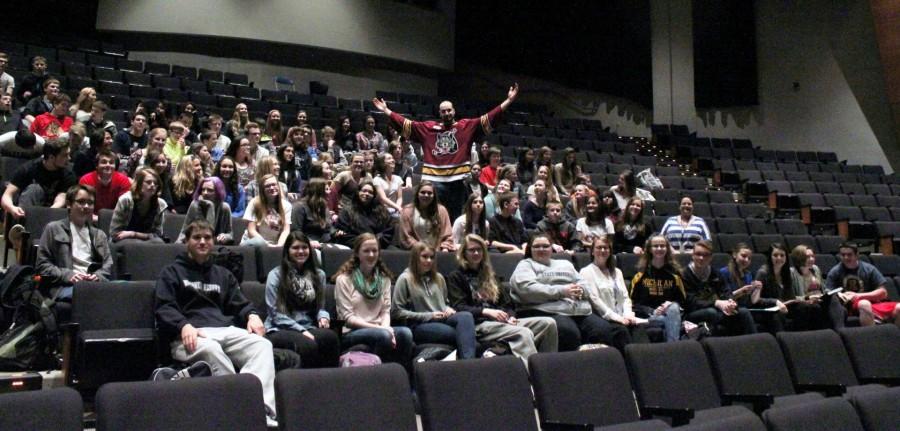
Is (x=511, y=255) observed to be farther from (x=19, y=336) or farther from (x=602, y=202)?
(x=19, y=336)

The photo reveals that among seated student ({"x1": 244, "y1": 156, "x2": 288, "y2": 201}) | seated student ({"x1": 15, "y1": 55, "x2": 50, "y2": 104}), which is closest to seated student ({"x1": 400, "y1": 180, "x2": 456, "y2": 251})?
seated student ({"x1": 244, "y1": 156, "x2": 288, "y2": 201})

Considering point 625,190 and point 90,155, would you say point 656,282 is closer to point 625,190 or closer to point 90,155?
point 625,190

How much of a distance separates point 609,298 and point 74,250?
278 centimetres

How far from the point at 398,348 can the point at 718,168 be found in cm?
775

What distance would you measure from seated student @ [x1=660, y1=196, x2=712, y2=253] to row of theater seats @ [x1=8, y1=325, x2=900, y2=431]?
2.55m

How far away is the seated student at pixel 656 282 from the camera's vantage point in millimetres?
4535

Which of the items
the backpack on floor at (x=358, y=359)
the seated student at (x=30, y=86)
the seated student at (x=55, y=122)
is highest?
the seated student at (x=30, y=86)

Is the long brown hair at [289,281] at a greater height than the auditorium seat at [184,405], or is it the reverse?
the long brown hair at [289,281]

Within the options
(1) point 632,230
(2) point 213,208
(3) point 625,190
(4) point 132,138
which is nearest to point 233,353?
(2) point 213,208

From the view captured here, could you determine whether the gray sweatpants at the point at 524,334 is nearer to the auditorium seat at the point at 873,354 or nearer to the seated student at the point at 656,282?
the seated student at the point at 656,282

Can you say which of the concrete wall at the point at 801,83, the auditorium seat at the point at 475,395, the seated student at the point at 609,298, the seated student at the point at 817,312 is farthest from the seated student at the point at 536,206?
the concrete wall at the point at 801,83

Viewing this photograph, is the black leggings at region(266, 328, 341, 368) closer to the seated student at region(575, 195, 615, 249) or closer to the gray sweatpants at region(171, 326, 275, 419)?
the gray sweatpants at region(171, 326, 275, 419)

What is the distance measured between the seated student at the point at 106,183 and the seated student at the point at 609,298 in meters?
2.78

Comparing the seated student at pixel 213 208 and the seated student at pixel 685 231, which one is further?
the seated student at pixel 685 231
